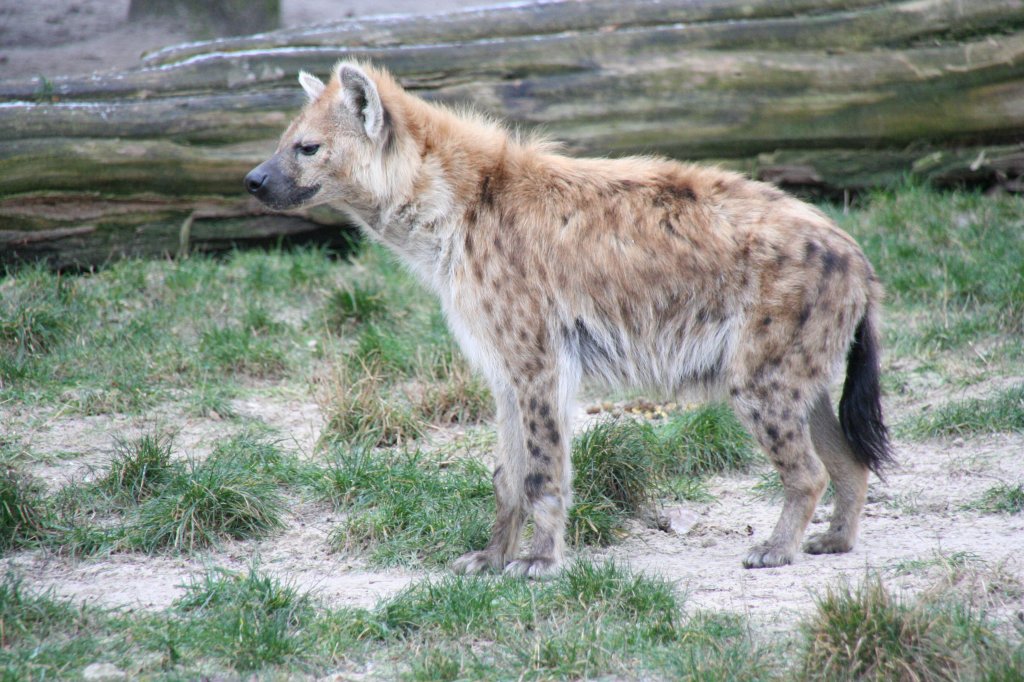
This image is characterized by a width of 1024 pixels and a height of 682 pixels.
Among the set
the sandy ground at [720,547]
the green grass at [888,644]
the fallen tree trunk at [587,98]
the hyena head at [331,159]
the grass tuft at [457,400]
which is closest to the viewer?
the green grass at [888,644]

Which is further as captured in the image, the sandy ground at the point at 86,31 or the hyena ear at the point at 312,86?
the sandy ground at the point at 86,31

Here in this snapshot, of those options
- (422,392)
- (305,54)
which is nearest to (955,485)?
(422,392)

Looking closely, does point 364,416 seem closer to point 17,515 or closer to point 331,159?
point 331,159

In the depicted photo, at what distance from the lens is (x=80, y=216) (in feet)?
21.5

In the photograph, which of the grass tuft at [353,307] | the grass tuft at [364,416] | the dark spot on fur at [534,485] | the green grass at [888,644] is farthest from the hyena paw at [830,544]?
the grass tuft at [353,307]

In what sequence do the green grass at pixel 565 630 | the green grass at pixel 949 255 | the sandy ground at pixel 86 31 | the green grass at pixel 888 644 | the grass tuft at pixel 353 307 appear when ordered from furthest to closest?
the sandy ground at pixel 86 31, the grass tuft at pixel 353 307, the green grass at pixel 949 255, the green grass at pixel 565 630, the green grass at pixel 888 644

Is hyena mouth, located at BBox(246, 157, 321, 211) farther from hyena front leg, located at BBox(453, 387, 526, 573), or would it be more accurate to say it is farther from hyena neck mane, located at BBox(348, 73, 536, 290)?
hyena front leg, located at BBox(453, 387, 526, 573)

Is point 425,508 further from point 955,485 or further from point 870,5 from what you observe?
point 870,5

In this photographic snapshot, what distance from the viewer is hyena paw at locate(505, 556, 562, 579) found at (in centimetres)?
394

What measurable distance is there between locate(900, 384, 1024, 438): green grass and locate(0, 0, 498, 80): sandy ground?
5310mm

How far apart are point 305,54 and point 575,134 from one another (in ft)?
5.73

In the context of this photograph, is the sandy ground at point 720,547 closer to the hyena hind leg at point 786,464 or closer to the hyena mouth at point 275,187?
the hyena hind leg at point 786,464

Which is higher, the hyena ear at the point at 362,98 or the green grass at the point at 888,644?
the hyena ear at the point at 362,98

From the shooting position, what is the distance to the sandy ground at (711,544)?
12.2 ft
